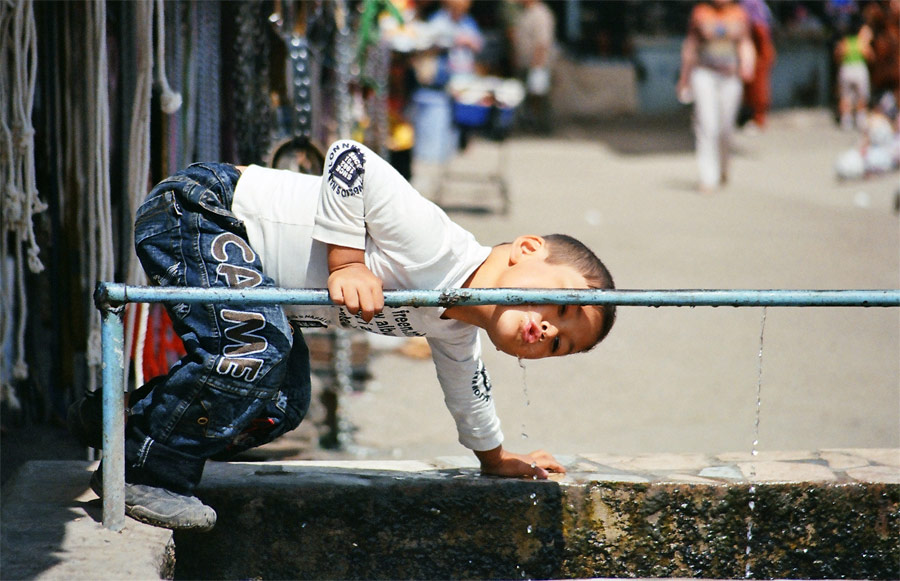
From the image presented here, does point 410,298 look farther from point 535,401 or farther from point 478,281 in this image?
point 535,401

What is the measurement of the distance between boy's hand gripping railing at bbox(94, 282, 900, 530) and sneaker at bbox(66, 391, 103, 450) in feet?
0.72

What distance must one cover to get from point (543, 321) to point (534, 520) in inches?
26.8

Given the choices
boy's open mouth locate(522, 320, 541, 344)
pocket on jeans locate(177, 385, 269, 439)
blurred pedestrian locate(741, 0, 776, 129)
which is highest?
blurred pedestrian locate(741, 0, 776, 129)

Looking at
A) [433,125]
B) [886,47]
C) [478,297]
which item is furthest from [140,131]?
[886,47]

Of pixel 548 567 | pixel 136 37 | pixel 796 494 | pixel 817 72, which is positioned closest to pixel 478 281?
pixel 548 567

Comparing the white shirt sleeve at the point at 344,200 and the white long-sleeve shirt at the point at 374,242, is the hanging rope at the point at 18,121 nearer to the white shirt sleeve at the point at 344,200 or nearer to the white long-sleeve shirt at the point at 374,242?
the white long-sleeve shirt at the point at 374,242

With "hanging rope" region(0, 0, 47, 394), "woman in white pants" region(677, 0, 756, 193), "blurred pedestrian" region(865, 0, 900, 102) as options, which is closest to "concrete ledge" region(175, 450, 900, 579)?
"hanging rope" region(0, 0, 47, 394)

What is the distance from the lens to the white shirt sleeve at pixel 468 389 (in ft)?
8.72

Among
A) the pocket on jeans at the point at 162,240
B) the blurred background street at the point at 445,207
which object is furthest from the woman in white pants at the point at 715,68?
the pocket on jeans at the point at 162,240

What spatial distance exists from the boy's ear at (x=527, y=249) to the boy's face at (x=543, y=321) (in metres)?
0.02

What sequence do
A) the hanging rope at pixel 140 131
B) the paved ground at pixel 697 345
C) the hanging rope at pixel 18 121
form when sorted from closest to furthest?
the hanging rope at pixel 18 121 < the hanging rope at pixel 140 131 < the paved ground at pixel 697 345

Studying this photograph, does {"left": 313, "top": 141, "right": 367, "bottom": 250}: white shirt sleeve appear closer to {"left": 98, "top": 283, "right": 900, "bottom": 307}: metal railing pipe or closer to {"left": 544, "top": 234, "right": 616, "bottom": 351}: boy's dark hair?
{"left": 98, "top": 283, "right": 900, "bottom": 307}: metal railing pipe

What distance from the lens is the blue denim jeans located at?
233 centimetres

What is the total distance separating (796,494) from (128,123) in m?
2.11
